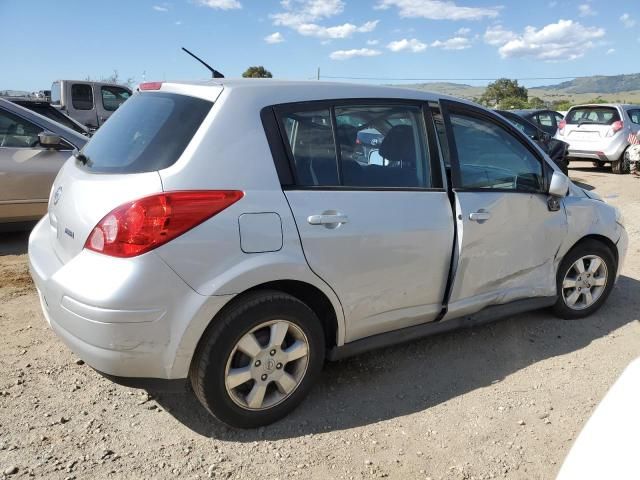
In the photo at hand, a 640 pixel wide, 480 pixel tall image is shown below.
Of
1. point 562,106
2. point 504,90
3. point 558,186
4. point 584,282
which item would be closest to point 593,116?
point 584,282

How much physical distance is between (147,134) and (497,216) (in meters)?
2.12

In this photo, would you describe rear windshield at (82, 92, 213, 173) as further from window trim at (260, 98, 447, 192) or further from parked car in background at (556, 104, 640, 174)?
parked car in background at (556, 104, 640, 174)

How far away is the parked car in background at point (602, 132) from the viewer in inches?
495

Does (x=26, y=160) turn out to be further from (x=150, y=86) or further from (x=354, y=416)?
(x=354, y=416)

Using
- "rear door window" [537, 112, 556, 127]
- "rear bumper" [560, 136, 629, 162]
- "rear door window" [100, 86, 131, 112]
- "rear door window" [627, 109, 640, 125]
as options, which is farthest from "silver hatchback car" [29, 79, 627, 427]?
"rear door window" [100, 86, 131, 112]

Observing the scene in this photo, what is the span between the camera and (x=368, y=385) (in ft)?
10.4

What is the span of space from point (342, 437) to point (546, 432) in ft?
3.50

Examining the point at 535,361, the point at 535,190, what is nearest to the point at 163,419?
the point at 535,361

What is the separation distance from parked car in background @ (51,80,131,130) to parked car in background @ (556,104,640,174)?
1210 cm

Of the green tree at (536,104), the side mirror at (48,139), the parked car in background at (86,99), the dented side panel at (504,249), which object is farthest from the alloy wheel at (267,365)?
the green tree at (536,104)

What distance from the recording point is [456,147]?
10.8 feet

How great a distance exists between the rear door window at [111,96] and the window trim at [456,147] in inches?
569

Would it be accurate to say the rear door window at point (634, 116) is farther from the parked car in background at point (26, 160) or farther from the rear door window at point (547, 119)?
the parked car in background at point (26, 160)

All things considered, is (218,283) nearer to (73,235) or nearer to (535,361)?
(73,235)
